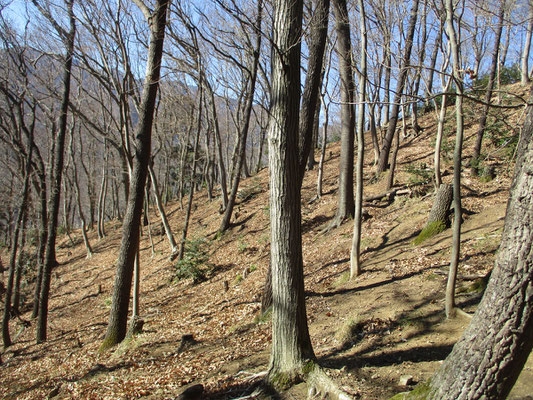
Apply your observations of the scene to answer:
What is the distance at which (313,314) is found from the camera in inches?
262

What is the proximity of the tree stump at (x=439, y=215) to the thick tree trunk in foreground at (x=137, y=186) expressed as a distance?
→ 621 cm

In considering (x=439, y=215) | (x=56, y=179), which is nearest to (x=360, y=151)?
(x=439, y=215)

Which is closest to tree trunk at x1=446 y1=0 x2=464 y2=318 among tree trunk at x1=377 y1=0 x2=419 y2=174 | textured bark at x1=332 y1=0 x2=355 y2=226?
tree trunk at x1=377 y1=0 x2=419 y2=174

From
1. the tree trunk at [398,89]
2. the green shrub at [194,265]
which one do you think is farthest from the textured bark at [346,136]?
the green shrub at [194,265]

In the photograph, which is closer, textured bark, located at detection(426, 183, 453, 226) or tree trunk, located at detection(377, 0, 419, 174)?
textured bark, located at detection(426, 183, 453, 226)

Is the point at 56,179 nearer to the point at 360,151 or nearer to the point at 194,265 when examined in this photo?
the point at 194,265

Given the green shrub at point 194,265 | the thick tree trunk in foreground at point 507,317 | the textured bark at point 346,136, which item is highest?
the textured bark at point 346,136

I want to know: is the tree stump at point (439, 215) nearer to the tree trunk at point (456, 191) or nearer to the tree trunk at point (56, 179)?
the tree trunk at point (456, 191)

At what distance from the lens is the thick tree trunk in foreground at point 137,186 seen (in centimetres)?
791

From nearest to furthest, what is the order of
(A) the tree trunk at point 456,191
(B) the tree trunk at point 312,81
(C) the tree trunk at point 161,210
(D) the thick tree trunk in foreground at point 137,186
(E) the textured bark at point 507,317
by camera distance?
(E) the textured bark at point 507,317, (A) the tree trunk at point 456,191, (B) the tree trunk at point 312,81, (D) the thick tree trunk in foreground at point 137,186, (C) the tree trunk at point 161,210

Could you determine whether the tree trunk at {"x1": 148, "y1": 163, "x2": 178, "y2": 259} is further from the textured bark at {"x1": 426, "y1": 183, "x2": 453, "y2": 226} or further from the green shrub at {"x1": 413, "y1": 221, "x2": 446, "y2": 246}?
the textured bark at {"x1": 426, "y1": 183, "x2": 453, "y2": 226}

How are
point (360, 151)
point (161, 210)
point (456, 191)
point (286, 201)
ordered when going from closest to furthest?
point (286, 201) < point (456, 191) < point (360, 151) < point (161, 210)

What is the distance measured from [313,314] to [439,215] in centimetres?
362

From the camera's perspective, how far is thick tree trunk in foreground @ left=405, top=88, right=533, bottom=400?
2301 mm
